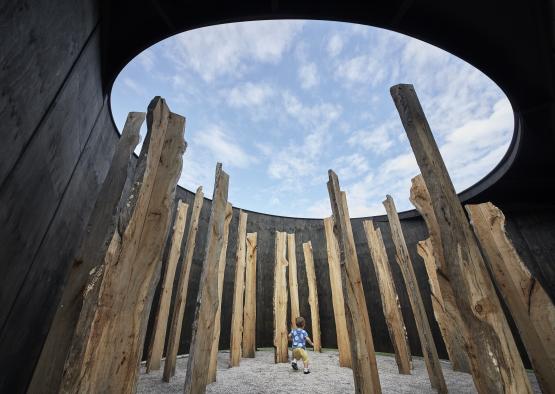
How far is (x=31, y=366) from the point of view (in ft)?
7.74

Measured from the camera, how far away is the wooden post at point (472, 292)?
1417mm

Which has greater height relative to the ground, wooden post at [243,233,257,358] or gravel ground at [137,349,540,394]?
wooden post at [243,233,257,358]

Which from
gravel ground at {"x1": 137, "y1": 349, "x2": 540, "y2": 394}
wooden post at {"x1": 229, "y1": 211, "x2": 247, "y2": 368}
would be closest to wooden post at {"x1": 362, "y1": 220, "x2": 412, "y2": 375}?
gravel ground at {"x1": 137, "y1": 349, "x2": 540, "y2": 394}

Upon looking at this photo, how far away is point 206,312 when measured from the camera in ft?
7.92

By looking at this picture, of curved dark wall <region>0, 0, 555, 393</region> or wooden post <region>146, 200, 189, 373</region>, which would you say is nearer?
curved dark wall <region>0, 0, 555, 393</region>

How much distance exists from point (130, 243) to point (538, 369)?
13.9ft

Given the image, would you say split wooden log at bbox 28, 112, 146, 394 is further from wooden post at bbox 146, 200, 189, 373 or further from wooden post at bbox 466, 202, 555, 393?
wooden post at bbox 466, 202, 555, 393

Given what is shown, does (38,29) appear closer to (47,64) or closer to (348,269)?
(47,64)

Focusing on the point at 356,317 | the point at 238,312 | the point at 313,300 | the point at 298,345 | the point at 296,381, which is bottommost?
the point at 296,381

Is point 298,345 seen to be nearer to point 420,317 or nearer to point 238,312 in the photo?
point 238,312

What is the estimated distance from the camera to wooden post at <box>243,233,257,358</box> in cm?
677

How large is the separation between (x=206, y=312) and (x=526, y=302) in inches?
135

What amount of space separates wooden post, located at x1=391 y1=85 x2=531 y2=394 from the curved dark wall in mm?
1762

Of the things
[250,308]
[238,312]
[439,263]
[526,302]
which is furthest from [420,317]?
[250,308]
